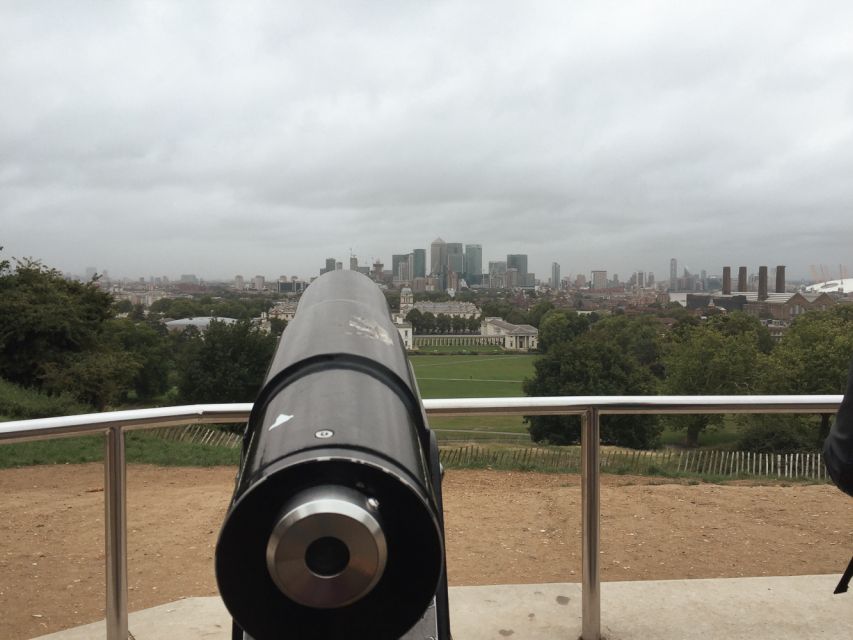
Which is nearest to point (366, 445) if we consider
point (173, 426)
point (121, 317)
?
point (173, 426)

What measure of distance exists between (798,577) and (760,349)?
1727 inches

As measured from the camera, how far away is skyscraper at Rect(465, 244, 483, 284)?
5010 centimetres

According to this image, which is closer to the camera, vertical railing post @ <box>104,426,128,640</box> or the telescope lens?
the telescope lens

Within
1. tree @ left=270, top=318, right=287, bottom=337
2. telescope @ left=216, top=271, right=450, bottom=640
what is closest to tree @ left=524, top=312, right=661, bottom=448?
tree @ left=270, top=318, right=287, bottom=337

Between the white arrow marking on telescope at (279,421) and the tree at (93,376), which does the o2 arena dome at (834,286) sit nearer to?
the tree at (93,376)

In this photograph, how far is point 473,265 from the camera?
56.8m

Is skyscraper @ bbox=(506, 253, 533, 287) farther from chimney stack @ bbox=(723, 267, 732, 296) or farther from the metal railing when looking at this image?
the metal railing

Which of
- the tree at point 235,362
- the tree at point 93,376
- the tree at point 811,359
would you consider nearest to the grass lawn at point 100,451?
the tree at point 235,362

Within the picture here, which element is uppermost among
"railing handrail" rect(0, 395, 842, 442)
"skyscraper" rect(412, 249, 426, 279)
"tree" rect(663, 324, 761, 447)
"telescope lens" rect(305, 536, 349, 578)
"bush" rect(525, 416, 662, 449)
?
"skyscraper" rect(412, 249, 426, 279)

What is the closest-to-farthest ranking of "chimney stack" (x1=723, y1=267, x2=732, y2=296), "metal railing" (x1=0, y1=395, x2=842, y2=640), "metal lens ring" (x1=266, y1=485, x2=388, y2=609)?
"metal lens ring" (x1=266, y1=485, x2=388, y2=609), "metal railing" (x1=0, y1=395, x2=842, y2=640), "chimney stack" (x1=723, y1=267, x2=732, y2=296)

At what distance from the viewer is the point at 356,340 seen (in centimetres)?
132

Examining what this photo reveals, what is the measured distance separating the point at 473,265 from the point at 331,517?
5621 cm

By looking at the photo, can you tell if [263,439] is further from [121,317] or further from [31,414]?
[121,317]

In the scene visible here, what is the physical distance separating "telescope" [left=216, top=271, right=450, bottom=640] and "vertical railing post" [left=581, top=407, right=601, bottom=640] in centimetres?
142
